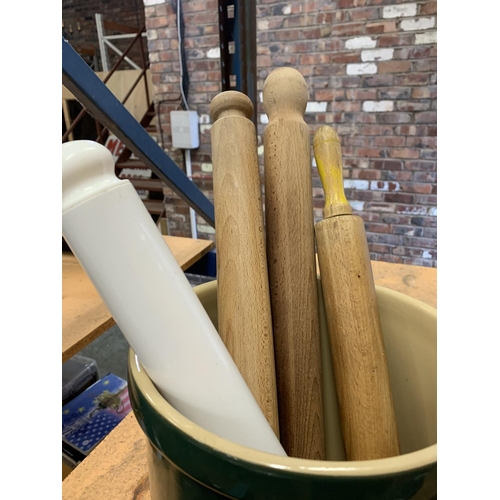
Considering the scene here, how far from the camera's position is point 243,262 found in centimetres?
26

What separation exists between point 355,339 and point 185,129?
1.63 metres

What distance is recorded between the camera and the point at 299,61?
162 centimetres

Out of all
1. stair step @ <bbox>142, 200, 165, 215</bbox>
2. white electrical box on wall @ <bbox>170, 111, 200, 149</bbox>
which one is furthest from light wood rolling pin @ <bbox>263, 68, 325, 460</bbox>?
stair step @ <bbox>142, 200, 165, 215</bbox>

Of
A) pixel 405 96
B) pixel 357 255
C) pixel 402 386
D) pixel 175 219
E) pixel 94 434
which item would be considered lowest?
pixel 94 434

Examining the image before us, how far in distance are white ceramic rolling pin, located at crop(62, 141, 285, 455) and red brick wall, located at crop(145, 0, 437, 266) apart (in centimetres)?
146

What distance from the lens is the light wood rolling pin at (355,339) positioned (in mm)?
259

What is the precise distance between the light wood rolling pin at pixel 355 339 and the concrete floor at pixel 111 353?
1392mm

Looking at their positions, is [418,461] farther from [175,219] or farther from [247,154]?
[175,219]

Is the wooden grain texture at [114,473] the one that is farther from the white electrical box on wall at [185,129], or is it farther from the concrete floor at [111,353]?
the white electrical box on wall at [185,129]

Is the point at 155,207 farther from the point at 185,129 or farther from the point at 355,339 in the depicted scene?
the point at 355,339

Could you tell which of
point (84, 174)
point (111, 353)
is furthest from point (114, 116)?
point (111, 353)

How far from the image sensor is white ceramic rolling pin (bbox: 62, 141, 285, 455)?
0.62 feet
